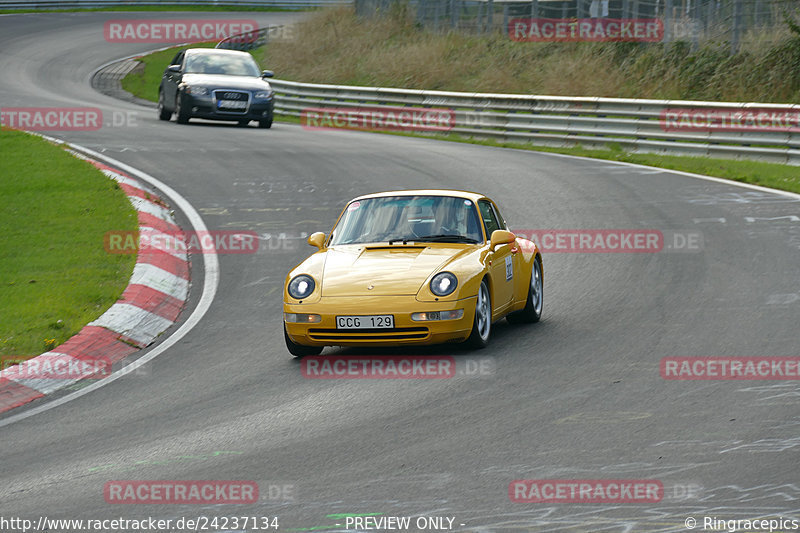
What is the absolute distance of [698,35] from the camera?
90.8ft

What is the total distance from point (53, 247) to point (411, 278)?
5.70m

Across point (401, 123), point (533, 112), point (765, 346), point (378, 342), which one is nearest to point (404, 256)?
point (378, 342)

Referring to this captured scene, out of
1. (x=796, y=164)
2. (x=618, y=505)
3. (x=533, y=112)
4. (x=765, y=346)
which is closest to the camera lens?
(x=618, y=505)

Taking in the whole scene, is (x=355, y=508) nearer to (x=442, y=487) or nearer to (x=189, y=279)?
(x=442, y=487)

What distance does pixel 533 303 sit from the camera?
10664 mm

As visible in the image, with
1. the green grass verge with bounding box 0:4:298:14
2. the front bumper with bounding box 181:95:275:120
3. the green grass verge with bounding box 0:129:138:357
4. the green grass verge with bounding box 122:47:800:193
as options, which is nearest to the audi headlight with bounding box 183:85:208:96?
the front bumper with bounding box 181:95:275:120

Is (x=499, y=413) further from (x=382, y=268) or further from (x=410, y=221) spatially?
(x=410, y=221)

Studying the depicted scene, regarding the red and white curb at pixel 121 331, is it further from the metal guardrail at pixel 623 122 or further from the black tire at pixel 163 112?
the black tire at pixel 163 112

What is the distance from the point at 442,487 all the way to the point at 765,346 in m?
3.97

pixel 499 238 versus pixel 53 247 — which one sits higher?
pixel 499 238

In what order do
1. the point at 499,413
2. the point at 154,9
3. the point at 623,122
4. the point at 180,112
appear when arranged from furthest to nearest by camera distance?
the point at 154,9
the point at 180,112
the point at 623,122
the point at 499,413

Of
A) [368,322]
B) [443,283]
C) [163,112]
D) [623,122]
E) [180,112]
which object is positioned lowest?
[163,112]

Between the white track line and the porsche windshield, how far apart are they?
162cm

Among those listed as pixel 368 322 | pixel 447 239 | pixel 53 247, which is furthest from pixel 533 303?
pixel 53 247
